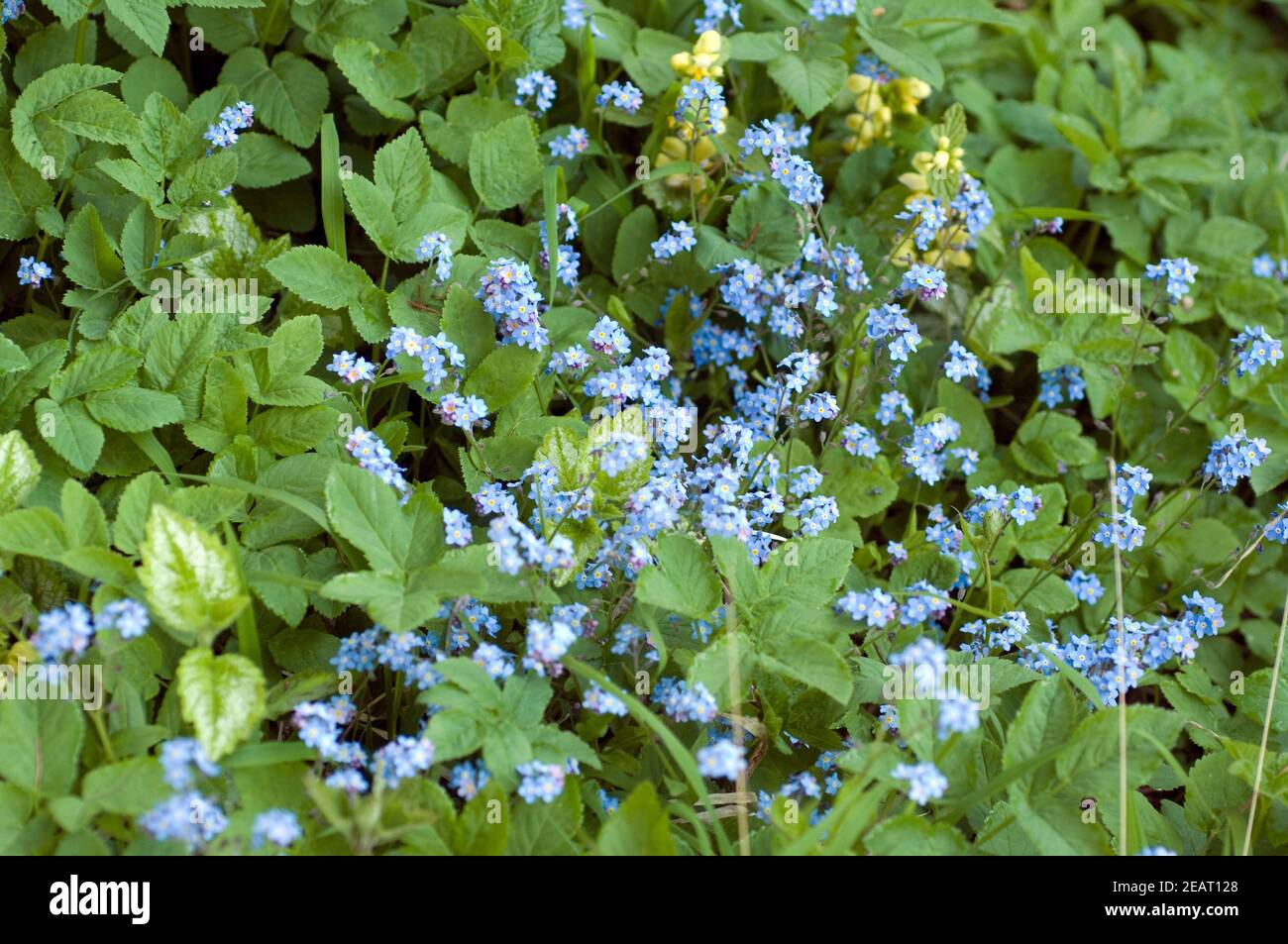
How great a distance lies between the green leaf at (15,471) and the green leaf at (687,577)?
1159 mm

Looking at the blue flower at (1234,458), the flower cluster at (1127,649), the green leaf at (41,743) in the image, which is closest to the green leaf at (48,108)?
the green leaf at (41,743)

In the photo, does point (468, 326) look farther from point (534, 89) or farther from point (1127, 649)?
point (1127, 649)

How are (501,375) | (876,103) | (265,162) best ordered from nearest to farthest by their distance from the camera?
(501,375), (265,162), (876,103)

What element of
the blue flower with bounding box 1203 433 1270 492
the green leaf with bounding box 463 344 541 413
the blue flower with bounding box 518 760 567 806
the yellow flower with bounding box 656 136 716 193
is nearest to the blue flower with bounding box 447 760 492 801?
the blue flower with bounding box 518 760 567 806

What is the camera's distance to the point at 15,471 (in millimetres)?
2312

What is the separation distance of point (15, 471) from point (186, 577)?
1.58 feet

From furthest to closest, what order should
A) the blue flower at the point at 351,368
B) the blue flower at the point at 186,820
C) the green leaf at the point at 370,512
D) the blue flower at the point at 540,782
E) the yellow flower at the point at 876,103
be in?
the yellow flower at the point at 876,103
the blue flower at the point at 351,368
the green leaf at the point at 370,512
the blue flower at the point at 540,782
the blue flower at the point at 186,820

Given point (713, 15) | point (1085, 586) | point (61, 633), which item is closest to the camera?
point (61, 633)

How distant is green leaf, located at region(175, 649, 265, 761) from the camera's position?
6.56 ft

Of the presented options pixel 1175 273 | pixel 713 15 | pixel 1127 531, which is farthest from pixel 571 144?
pixel 1127 531

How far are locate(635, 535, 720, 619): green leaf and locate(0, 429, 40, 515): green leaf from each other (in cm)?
116

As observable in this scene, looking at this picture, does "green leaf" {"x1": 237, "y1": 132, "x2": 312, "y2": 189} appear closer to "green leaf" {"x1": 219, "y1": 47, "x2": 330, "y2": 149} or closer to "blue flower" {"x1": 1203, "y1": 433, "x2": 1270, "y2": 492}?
"green leaf" {"x1": 219, "y1": 47, "x2": 330, "y2": 149}

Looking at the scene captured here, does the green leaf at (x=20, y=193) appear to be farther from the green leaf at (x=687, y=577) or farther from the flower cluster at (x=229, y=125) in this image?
the green leaf at (x=687, y=577)

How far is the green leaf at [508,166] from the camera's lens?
304cm
